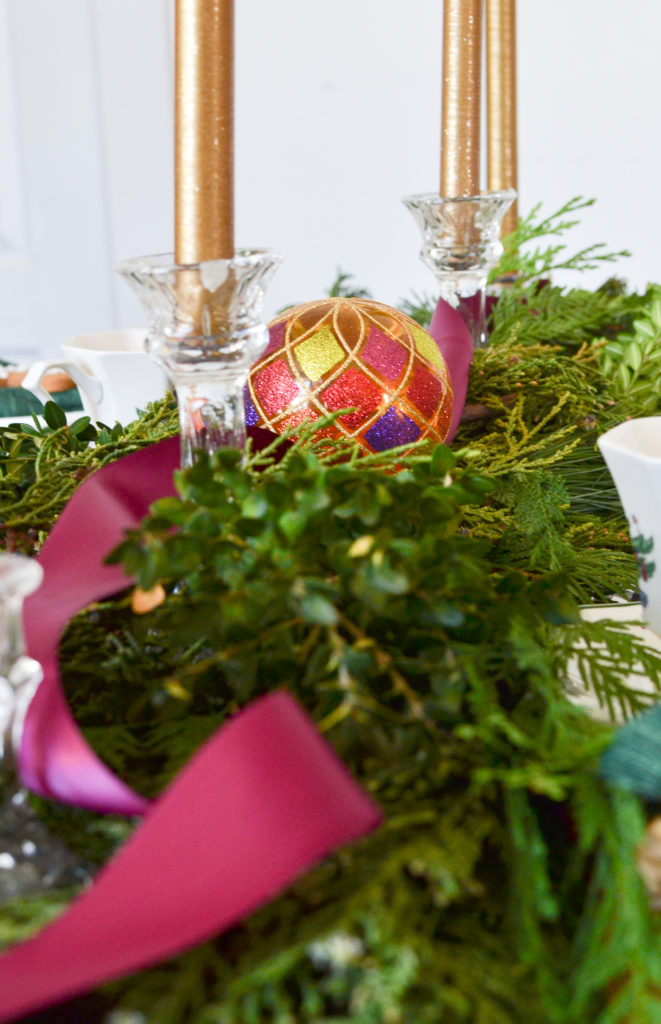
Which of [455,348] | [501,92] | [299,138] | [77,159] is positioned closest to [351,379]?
[455,348]

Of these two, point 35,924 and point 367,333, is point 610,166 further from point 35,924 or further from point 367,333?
point 35,924

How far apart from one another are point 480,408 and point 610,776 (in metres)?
0.28

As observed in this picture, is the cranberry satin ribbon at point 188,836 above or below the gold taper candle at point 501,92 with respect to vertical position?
below

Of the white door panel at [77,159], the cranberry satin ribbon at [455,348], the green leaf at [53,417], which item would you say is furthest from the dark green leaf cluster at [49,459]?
the white door panel at [77,159]

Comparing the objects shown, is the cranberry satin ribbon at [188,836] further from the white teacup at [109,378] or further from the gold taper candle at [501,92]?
the gold taper candle at [501,92]

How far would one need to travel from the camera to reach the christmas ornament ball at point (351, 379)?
340 millimetres


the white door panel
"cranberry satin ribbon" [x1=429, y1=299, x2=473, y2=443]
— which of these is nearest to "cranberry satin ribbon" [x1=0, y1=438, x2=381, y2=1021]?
"cranberry satin ribbon" [x1=429, y1=299, x2=473, y2=443]

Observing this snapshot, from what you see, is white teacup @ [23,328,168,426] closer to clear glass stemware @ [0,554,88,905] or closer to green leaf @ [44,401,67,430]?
green leaf @ [44,401,67,430]

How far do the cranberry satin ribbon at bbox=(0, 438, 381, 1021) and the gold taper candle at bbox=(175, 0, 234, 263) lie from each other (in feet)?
0.39

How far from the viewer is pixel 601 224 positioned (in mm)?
1941

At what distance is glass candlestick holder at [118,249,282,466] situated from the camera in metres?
0.25

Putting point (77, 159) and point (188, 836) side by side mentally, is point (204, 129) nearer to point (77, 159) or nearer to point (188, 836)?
point (188, 836)

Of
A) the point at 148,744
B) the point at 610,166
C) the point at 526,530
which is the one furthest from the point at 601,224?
the point at 148,744

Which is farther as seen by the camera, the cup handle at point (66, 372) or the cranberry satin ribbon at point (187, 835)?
the cup handle at point (66, 372)
